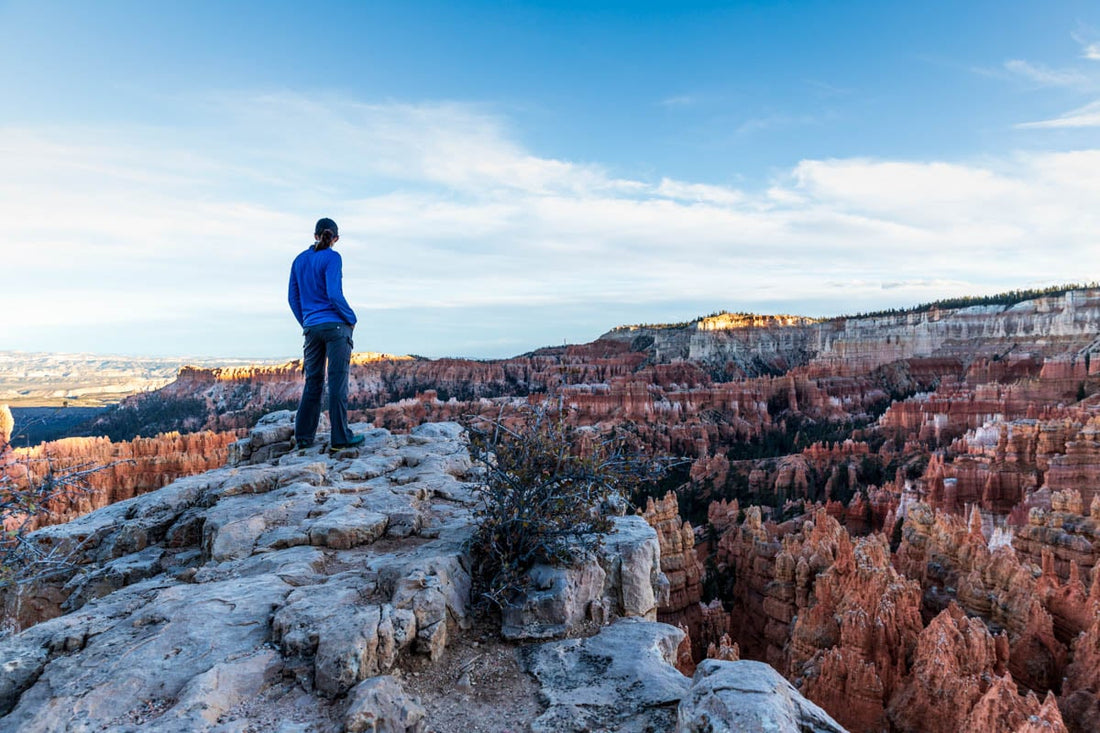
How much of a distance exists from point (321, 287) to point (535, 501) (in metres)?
3.57

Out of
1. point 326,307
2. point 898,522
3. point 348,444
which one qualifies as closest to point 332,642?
point 326,307

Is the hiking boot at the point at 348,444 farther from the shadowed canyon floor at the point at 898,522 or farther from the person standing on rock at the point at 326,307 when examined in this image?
the shadowed canyon floor at the point at 898,522

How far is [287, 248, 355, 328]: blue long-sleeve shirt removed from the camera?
5.67m

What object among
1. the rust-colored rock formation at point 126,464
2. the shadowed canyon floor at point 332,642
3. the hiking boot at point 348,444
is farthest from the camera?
the rust-colored rock formation at point 126,464

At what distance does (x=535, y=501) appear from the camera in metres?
3.71

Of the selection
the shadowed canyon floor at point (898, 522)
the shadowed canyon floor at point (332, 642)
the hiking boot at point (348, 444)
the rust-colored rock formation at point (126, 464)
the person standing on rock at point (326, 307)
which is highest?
the person standing on rock at point (326, 307)

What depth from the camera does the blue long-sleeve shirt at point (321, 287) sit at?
567 centimetres

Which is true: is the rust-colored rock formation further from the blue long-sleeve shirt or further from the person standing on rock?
the blue long-sleeve shirt

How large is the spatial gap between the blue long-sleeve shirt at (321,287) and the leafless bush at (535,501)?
100.0 inches

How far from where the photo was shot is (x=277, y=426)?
7594mm

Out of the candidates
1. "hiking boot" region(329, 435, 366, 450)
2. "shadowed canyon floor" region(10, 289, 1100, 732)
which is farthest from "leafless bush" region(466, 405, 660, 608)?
"hiking boot" region(329, 435, 366, 450)

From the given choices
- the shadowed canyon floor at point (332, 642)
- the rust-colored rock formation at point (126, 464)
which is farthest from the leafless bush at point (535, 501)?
the rust-colored rock formation at point (126, 464)

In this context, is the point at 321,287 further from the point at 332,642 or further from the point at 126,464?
the point at 126,464

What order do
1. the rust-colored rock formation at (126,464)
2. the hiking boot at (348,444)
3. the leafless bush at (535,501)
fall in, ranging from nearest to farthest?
1. the leafless bush at (535,501)
2. the hiking boot at (348,444)
3. the rust-colored rock formation at (126,464)
